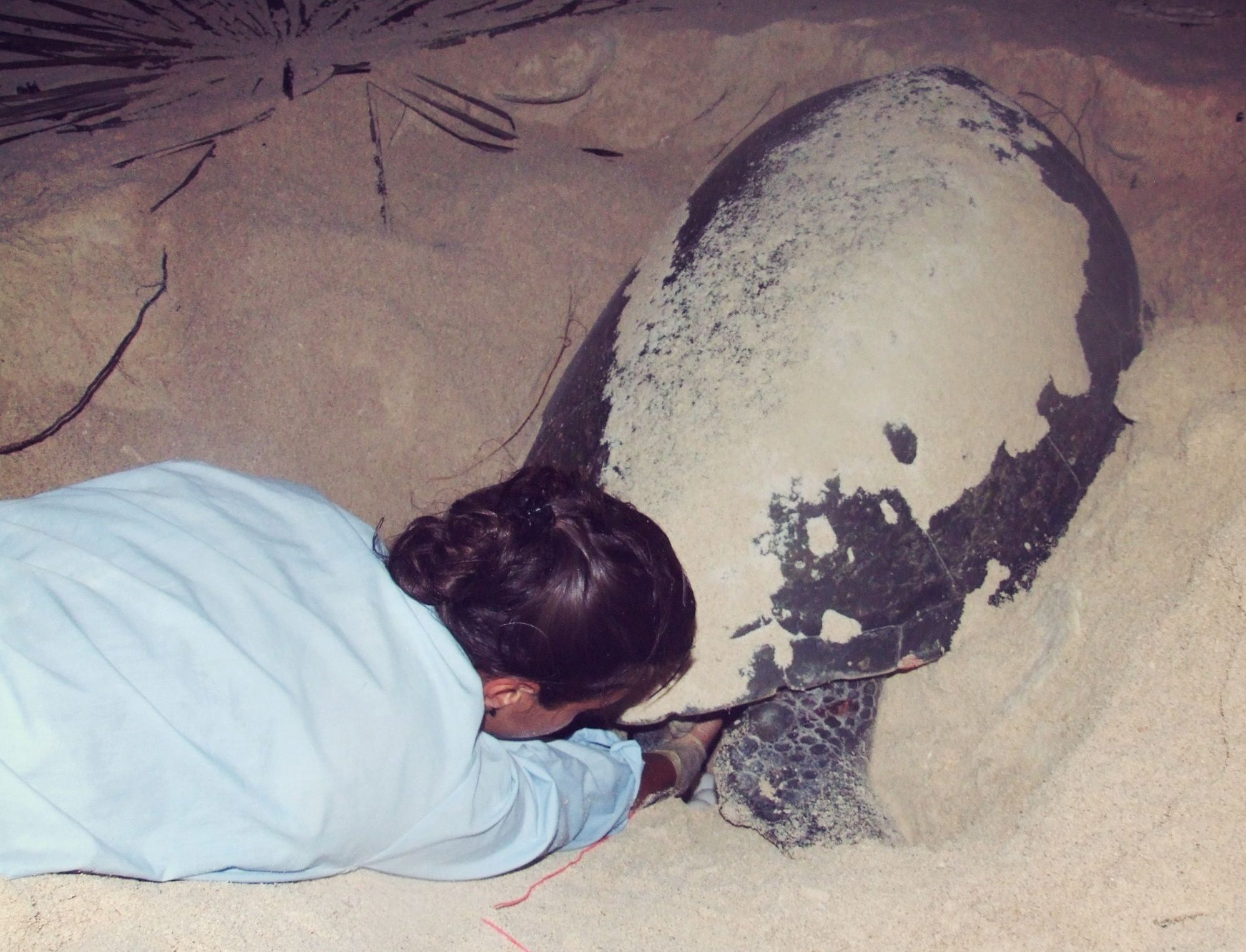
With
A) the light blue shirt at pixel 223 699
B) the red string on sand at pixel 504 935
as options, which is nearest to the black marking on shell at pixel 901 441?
the light blue shirt at pixel 223 699

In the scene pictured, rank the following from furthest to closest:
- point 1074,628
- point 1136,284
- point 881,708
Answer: point 1136,284 < point 881,708 < point 1074,628

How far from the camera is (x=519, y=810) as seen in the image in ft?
3.88

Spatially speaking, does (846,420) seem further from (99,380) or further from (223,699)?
(99,380)

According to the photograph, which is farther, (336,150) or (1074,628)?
(336,150)

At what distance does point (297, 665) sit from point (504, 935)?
0.48 metres

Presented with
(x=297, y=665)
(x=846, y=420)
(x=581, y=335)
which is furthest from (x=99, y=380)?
(x=846, y=420)

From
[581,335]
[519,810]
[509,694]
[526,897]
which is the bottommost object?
[526,897]

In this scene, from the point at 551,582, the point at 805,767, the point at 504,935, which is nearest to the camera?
the point at 551,582

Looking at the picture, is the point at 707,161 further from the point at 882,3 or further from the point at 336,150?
the point at 336,150

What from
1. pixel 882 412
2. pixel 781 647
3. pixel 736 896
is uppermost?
pixel 882 412

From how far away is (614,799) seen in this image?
1445mm

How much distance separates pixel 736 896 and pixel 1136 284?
1594 millimetres

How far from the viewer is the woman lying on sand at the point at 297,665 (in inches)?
32.9

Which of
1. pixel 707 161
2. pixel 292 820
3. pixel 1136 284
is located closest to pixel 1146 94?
pixel 1136 284
